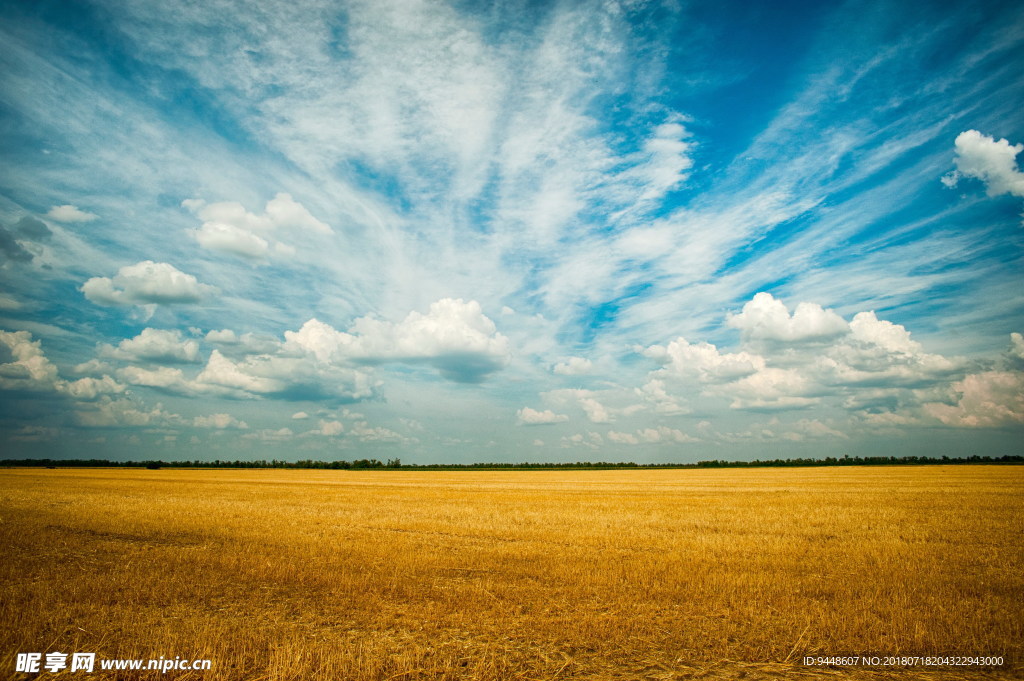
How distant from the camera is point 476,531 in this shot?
1919cm

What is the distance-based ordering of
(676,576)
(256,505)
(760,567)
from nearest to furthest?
(676,576), (760,567), (256,505)

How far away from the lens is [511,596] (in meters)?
10.5

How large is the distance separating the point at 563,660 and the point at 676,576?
228 inches

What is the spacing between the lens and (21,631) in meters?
8.15

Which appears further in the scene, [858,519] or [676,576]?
[858,519]

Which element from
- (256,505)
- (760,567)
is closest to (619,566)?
(760,567)

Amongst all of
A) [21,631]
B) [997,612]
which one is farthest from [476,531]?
[997,612]

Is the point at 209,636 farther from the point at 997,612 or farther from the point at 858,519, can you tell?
the point at 858,519

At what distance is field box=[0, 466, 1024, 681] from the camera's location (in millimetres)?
7438

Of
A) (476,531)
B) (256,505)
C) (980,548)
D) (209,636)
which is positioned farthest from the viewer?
(256,505)

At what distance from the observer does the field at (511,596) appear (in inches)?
293

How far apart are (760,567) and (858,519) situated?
1243 centimetres

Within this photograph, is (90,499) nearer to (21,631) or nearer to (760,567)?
(21,631)

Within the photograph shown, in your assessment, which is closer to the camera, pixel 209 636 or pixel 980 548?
pixel 209 636
